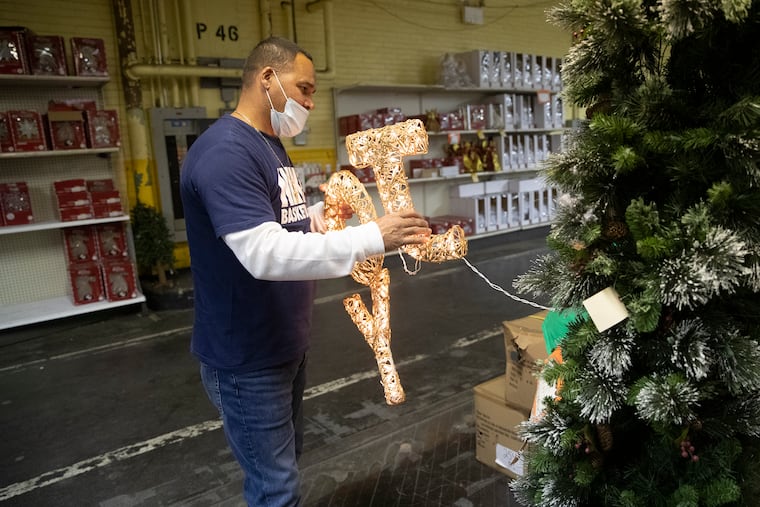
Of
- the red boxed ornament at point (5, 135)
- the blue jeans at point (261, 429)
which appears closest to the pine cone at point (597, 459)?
the blue jeans at point (261, 429)

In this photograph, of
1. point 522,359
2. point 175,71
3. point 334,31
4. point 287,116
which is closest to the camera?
point 287,116

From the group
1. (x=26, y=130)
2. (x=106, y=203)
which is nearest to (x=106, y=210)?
(x=106, y=203)

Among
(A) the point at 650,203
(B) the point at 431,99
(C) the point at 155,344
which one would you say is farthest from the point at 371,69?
(A) the point at 650,203

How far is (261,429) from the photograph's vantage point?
61.3 inches

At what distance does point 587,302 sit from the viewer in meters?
1.09

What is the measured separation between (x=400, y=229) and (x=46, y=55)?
4.33 metres

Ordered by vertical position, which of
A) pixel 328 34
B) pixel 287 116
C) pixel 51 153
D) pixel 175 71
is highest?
pixel 328 34

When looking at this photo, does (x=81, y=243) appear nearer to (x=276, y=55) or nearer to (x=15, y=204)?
(x=15, y=204)

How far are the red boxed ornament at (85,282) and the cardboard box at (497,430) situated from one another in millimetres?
3828

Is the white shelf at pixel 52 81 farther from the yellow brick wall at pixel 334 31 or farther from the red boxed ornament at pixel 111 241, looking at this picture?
the red boxed ornament at pixel 111 241

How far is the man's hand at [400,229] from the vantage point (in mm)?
1420

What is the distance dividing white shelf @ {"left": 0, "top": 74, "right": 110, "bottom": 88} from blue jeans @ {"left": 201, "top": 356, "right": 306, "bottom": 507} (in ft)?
12.9

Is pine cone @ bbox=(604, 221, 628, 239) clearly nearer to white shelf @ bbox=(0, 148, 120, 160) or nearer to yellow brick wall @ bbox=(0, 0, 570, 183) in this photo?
white shelf @ bbox=(0, 148, 120, 160)

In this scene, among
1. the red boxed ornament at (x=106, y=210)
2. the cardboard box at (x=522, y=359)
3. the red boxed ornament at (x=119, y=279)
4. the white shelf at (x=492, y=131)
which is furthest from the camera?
the white shelf at (x=492, y=131)
